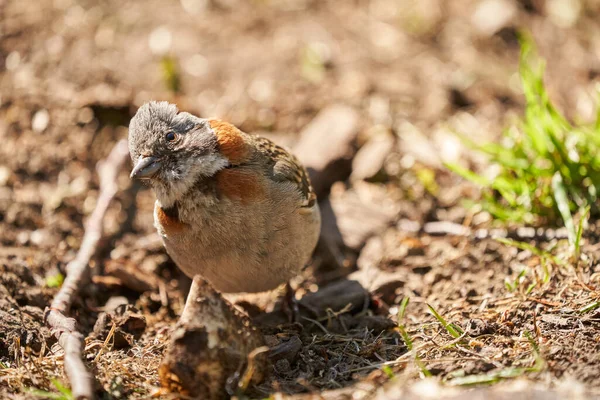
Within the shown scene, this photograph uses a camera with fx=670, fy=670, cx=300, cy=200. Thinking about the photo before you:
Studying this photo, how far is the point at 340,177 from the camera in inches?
253

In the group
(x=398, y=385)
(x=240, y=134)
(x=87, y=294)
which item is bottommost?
(x=87, y=294)

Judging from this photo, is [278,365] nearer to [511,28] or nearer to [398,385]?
[398,385]

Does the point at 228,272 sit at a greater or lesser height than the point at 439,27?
lesser

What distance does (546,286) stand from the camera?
172 inches

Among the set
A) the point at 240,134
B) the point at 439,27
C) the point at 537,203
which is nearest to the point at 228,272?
the point at 240,134

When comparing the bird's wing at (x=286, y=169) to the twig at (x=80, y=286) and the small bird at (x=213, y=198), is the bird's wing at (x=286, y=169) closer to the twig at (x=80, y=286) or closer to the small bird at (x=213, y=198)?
the small bird at (x=213, y=198)

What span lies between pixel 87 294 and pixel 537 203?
3526mm

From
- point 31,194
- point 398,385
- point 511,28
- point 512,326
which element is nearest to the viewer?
point 398,385

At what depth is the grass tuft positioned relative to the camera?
5086mm

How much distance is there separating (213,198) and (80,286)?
1373 mm

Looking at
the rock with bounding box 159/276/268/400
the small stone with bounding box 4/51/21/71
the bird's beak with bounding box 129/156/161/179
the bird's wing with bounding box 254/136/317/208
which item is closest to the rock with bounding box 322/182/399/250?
the bird's wing with bounding box 254/136/317/208

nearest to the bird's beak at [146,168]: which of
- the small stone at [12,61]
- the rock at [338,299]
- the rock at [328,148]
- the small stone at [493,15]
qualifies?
the rock at [338,299]

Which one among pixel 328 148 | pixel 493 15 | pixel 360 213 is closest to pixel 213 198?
pixel 360 213

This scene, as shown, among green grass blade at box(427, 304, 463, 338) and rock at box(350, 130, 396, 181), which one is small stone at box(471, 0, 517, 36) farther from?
green grass blade at box(427, 304, 463, 338)
